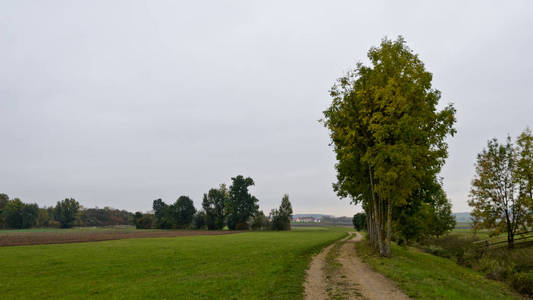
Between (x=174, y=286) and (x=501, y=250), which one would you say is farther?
(x=501, y=250)

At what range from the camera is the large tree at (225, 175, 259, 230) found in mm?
130750

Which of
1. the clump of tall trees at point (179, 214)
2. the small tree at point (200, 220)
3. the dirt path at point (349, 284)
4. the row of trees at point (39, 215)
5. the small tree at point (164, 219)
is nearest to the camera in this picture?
the dirt path at point (349, 284)

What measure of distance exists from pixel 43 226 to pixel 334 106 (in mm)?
193749

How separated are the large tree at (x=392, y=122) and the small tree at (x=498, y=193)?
17.5 metres

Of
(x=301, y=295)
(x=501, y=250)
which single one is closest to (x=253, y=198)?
(x=501, y=250)

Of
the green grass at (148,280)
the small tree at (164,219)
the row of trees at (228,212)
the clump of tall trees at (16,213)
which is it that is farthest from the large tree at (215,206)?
the green grass at (148,280)

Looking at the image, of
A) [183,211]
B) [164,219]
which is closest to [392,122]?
[183,211]

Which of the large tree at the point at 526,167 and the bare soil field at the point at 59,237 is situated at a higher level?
the large tree at the point at 526,167

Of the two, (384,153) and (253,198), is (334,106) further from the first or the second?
(253,198)

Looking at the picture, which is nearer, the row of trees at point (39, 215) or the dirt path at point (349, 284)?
the dirt path at point (349, 284)

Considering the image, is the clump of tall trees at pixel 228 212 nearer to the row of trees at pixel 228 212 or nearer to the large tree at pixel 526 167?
the row of trees at pixel 228 212

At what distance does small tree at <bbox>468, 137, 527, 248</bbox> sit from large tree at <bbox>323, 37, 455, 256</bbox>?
17516 mm

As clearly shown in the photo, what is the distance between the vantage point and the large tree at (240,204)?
131 m

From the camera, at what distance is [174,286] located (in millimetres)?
16344
